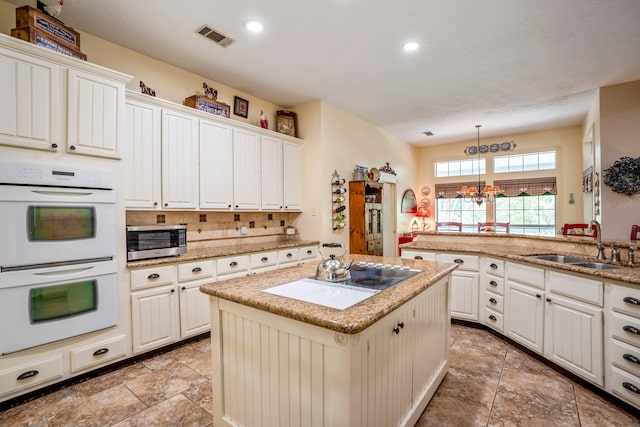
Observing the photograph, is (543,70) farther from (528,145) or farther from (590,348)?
(528,145)

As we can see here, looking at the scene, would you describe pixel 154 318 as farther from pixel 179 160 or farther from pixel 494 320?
pixel 494 320

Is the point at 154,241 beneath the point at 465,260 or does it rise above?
above

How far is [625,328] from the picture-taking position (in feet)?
6.43

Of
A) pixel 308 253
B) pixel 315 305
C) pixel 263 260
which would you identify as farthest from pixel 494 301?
pixel 315 305

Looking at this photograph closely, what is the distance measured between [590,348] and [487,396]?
2.76 feet

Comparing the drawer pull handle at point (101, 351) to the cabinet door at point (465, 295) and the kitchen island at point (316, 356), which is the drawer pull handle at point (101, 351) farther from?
the cabinet door at point (465, 295)

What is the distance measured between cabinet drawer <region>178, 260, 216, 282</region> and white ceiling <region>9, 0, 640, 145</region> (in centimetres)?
214

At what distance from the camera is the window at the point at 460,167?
276 inches

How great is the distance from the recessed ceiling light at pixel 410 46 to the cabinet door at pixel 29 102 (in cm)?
292

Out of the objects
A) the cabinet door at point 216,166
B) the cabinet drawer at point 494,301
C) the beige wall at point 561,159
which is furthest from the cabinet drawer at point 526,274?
the beige wall at point 561,159

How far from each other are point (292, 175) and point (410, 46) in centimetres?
221

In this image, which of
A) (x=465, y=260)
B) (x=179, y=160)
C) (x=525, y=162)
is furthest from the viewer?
(x=525, y=162)

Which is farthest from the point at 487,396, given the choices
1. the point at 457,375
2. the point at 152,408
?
the point at 152,408

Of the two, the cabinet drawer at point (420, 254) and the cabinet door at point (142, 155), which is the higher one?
the cabinet door at point (142, 155)
